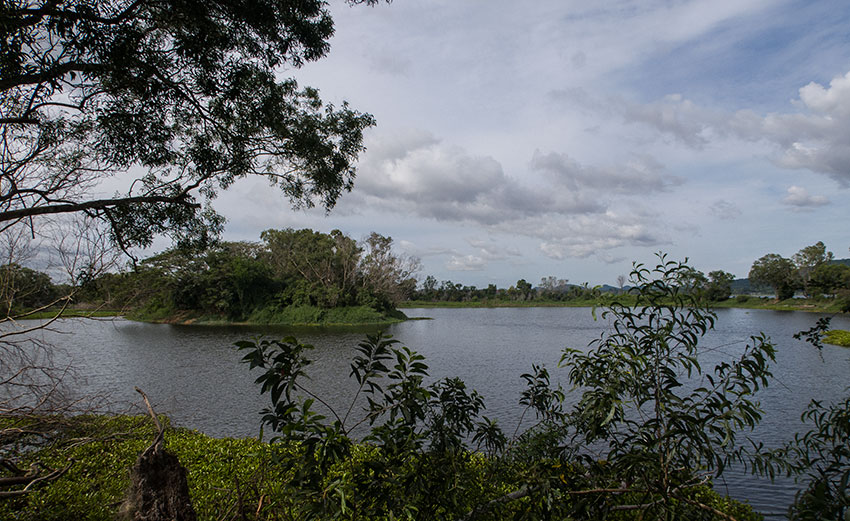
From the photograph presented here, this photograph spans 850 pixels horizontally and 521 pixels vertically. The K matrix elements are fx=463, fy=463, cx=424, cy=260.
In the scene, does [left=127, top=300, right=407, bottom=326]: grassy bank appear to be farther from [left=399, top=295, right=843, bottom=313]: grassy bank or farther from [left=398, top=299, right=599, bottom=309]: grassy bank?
[left=398, top=299, right=599, bottom=309]: grassy bank

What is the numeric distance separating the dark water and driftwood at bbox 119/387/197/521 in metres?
4.81

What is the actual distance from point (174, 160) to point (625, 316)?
23.0 feet

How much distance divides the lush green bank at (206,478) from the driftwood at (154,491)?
0.33m

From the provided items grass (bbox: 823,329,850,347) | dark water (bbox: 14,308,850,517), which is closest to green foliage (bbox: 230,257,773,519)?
dark water (bbox: 14,308,850,517)

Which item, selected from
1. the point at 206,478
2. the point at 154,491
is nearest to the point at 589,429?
the point at 154,491

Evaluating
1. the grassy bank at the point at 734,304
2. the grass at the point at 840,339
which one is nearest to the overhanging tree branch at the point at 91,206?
the grassy bank at the point at 734,304

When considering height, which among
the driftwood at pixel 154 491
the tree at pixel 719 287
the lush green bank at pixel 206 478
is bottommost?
the lush green bank at pixel 206 478

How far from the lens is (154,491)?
257 cm

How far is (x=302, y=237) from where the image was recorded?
4288cm

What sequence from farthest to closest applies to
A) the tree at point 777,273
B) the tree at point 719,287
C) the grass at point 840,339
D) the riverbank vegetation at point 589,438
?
the tree at point 777,273
the grass at point 840,339
the tree at point 719,287
the riverbank vegetation at point 589,438

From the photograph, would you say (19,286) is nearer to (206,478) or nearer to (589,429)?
(206,478)

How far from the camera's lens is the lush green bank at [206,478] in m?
2.95

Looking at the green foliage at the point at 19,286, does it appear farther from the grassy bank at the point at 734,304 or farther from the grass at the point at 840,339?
the grass at the point at 840,339

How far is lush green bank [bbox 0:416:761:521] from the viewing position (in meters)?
2.95
